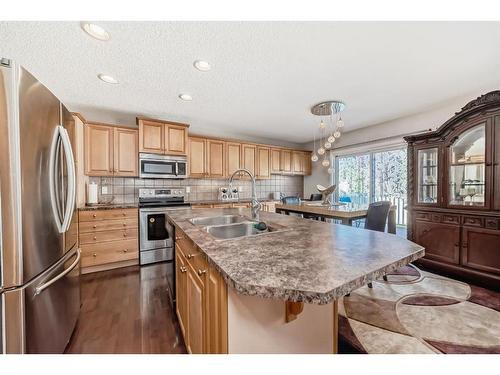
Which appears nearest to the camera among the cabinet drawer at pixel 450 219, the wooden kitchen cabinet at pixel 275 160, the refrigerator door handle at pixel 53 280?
the refrigerator door handle at pixel 53 280

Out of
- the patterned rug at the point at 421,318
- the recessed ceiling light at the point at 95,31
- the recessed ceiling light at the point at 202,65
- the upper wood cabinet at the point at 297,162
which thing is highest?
the recessed ceiling light at the point at 202,65

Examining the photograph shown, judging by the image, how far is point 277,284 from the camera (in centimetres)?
60

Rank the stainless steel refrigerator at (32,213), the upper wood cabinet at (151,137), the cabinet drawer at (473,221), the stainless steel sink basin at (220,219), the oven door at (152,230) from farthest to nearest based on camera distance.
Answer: the upper wood cabinet at (151,137), the oven door at (152,230), the cabinet drawer at (473,221), the stainless steel sink basin at (220,219), the stainless steel refrigerator at (32,213)

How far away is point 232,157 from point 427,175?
3074 mm

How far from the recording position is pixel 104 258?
275 cm

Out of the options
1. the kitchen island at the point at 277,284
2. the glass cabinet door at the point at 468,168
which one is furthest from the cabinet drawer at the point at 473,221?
the kitchen island at the point at 277,284

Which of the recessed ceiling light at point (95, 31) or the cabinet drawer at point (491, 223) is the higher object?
the recessed ceiling light at point (95, 31)

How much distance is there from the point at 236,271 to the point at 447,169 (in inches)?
122

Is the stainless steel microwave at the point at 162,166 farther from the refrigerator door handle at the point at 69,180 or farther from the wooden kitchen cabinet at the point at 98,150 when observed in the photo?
the refrigerator door handle at the point at 69,180

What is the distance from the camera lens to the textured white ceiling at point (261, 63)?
1.48 m

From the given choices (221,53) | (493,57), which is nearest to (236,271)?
(221,53)

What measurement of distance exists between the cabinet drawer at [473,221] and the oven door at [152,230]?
3.63 meters

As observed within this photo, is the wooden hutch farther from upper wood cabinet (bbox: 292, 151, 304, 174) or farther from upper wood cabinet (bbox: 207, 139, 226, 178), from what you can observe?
upper wood cabinet (bbox: 207, 139, 226, 178)

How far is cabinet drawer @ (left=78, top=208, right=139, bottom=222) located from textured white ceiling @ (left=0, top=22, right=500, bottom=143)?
1.47 m
